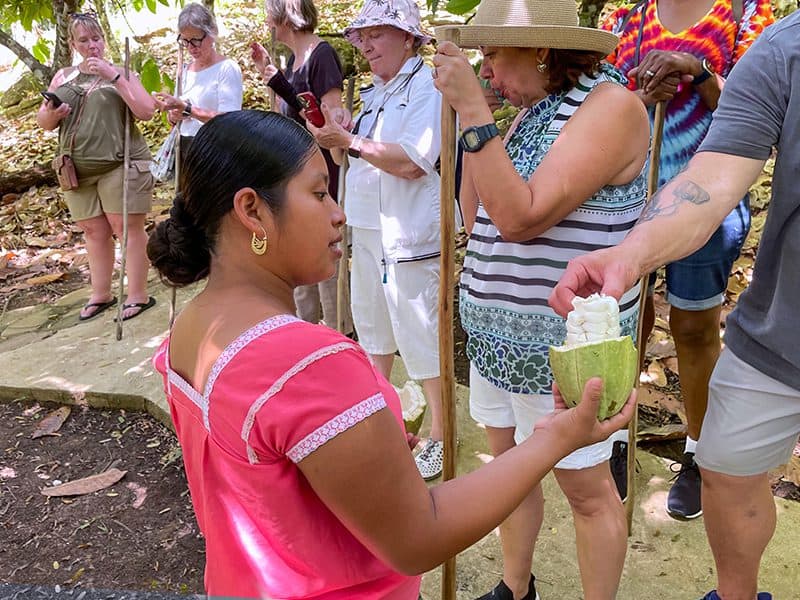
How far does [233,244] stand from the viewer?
54.6 inches

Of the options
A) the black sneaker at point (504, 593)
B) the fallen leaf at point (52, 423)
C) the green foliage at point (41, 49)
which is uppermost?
the green foliage at point (41, 49)

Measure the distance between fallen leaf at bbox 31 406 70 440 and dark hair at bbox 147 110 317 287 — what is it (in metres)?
3.24

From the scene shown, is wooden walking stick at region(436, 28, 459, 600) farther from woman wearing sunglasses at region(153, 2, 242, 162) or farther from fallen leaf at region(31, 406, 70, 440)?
fallen leaf at region(31, 406, 70, 440)

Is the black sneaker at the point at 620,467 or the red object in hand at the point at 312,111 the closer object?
the black sneaker at the point at 620,467

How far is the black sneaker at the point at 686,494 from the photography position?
2.88m

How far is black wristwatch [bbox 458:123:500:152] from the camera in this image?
1.84 m

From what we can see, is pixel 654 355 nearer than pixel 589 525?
No

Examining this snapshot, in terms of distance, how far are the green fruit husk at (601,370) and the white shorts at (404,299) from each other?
1.57m

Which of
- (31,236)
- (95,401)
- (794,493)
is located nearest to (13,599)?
(95,401)

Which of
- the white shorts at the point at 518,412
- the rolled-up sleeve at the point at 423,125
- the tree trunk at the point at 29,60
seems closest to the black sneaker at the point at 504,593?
the white shorts at the point at 518,412

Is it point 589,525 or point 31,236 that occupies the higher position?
point 589,525

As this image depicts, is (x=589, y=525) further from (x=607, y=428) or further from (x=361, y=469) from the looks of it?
(x=361, y=469)

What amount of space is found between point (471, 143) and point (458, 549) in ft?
3.29

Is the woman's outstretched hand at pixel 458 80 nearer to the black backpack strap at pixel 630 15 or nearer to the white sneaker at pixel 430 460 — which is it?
the black backpack strap at pixel 630 15
